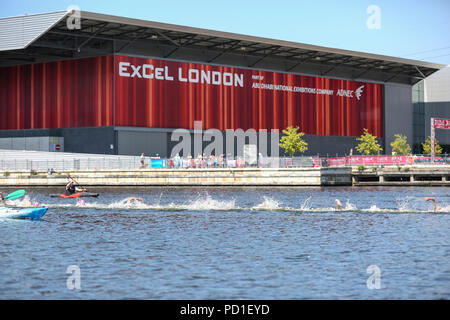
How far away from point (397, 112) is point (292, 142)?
2649cm

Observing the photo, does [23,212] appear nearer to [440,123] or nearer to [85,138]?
[85,138]

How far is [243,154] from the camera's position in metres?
93.1

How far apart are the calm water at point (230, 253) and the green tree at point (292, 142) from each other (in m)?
54.0

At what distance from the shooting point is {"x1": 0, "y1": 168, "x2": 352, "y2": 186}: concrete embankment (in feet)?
228

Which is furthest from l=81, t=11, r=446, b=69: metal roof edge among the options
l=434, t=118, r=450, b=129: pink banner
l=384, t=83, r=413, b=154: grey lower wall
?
l=434, t=118, r=450, b=129: pink banner

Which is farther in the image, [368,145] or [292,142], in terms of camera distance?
[368,145]

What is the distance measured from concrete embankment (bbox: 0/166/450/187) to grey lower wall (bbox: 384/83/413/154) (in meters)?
39.9

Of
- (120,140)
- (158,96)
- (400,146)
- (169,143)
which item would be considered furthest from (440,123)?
(120,140)

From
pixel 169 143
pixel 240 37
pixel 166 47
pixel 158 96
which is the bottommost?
pixel 169 143

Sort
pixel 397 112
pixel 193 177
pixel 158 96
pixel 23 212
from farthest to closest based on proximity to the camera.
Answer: pixel 397 112 → pixel 158 96 → pixel 193 177 → pixel 23 212

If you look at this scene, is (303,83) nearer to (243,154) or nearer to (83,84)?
(243,154)

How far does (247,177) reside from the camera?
232ft
